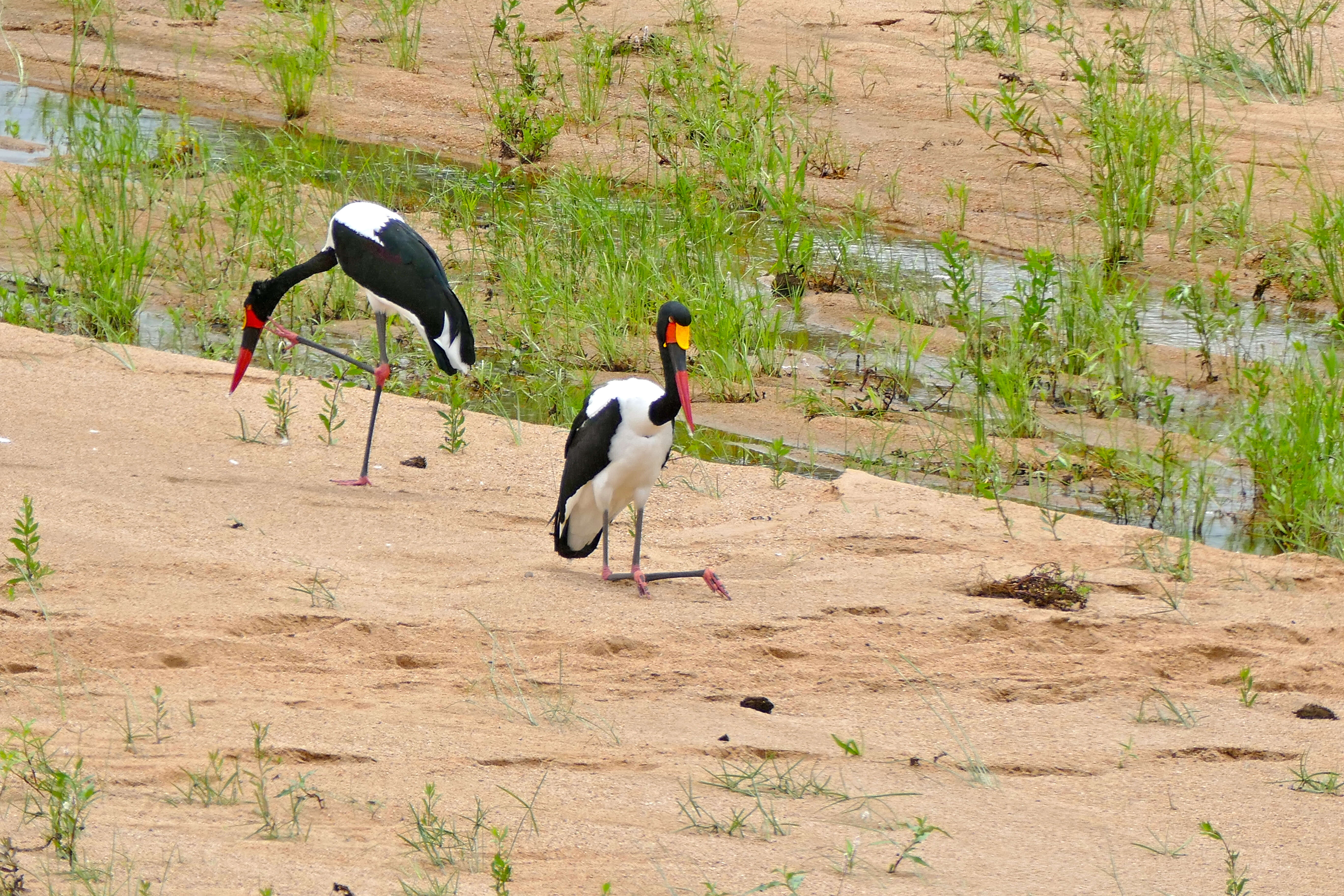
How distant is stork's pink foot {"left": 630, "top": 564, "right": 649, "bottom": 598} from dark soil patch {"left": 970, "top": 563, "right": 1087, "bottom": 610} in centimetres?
99

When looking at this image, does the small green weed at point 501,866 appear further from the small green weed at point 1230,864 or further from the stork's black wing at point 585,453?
the stork's black wing at point 585,453

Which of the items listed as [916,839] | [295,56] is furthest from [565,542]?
[295,56]

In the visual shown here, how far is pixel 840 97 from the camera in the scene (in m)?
10.9

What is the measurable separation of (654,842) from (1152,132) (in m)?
6.84

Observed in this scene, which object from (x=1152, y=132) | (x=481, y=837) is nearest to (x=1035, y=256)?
(x=1152, y=132)

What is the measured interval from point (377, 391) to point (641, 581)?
1.67 metres

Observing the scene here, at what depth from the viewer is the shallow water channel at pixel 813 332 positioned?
6070 mm

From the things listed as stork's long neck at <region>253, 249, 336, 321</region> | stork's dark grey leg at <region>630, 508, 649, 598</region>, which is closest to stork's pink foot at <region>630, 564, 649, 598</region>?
stork's dark grey leg at <region>630, 508, 649, 598</region>

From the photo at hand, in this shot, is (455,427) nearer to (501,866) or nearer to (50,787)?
(50,787)

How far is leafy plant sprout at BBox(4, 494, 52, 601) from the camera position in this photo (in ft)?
12.3

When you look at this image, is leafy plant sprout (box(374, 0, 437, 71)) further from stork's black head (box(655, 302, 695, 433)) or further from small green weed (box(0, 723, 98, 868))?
small green weed (box(0, 723, 98, 868))

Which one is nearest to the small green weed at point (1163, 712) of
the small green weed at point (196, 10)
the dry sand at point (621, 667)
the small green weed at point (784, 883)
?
the dry sand at point (621, 667)

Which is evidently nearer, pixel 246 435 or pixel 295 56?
pixel 246 435

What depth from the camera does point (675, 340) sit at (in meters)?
4.58
